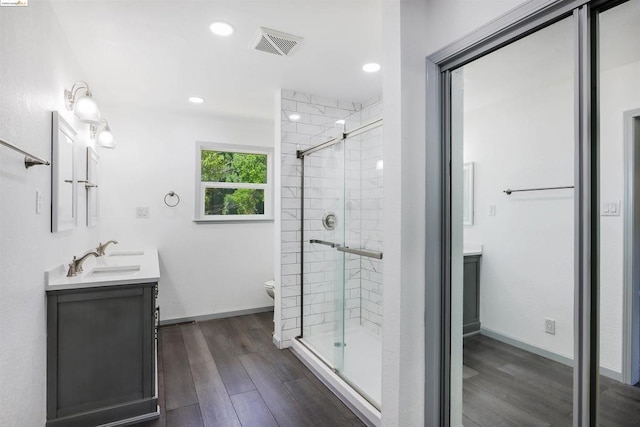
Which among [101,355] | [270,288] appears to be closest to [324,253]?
[270,288]

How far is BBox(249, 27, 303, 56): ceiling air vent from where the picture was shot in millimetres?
2200

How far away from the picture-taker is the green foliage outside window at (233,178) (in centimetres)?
419

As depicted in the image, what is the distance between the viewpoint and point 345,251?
2744 millimetres

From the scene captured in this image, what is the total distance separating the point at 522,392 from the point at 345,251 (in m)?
1.50

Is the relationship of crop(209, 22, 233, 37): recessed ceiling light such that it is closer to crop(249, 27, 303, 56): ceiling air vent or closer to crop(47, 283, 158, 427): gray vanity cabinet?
crop(249, 27, 303, 56): ceiling air vent

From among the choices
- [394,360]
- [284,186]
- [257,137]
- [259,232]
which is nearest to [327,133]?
[284,186]

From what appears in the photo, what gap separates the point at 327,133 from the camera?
10.5 feet

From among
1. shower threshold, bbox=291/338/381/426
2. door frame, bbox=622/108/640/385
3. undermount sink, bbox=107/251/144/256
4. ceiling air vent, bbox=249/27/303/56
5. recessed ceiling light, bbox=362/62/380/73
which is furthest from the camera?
undermount sink, bbox=107/251/144/256

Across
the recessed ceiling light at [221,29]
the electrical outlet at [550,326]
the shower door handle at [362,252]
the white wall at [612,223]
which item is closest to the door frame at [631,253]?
the white wall at [612,223]

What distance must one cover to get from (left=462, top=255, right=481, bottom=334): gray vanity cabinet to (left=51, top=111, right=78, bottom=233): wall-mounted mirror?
231 centimetres

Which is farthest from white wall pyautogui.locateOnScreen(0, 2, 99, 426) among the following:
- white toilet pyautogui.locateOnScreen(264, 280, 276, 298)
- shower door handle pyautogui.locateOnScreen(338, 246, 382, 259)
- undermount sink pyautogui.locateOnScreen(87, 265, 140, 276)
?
white toilet pyautogui.locateOnScreen(264, 280, 276, 298)

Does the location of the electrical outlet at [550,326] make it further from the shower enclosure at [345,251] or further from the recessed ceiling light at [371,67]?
the recessed ceiling light at [371,67]

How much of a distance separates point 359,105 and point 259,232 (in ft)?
6.52

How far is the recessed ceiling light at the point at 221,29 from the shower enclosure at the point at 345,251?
107 centimetres
